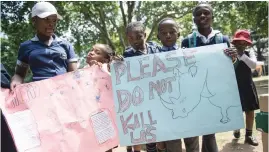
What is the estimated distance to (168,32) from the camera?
3.11 meters

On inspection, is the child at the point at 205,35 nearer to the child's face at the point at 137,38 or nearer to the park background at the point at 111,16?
the child's face at the point at 137,38

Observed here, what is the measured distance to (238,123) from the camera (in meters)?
2.76

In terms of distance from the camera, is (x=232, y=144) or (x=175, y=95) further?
(x=232, y=144)

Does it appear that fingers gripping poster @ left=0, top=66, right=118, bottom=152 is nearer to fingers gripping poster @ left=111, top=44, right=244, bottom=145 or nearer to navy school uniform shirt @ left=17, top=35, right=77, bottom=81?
navy school uniform shirt @ left=17, top=35, right=77, bottom=81

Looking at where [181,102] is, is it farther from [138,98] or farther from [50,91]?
[50,91]

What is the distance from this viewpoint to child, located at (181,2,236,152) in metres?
3.15

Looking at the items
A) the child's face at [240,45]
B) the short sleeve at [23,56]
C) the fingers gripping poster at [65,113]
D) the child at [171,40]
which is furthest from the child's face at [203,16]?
the short sleeve at [23,56]

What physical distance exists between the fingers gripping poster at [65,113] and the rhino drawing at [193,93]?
0.64 meters

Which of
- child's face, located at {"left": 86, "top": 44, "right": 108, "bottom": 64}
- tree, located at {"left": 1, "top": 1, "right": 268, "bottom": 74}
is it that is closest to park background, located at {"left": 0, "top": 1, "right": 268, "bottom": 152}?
tree, located at {"left": 1, "top": 1, "right": 268, "bottom": 74}

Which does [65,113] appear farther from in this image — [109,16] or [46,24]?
[109,16]

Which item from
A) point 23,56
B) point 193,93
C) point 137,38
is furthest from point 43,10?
point 193,93

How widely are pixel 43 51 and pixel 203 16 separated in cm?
162

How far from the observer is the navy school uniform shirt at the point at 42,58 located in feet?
10.1

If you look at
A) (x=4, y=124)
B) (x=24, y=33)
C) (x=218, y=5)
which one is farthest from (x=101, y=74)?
(x=218, y=5)
